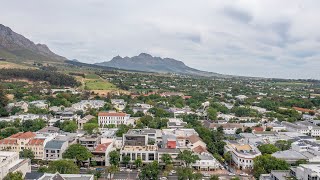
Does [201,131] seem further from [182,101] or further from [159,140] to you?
[182,101]

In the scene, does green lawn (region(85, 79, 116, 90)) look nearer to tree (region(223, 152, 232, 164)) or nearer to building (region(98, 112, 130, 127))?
building (region(98, 112, 130, 127))

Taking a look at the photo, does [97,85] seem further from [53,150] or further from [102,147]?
[102,147]

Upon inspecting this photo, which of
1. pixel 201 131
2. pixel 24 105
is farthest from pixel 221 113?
pixel 24 105

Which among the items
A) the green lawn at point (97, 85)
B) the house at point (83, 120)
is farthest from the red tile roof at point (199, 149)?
the green lawn at point (97, 85)

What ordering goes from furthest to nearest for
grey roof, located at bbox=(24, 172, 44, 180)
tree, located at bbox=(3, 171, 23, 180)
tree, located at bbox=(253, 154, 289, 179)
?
tree, located at bbox=(253, 154, 289, 179)
grey roof, located at bbox=(24, 172, 44, 180)
tree, located at bbox=(3, 171, 23, 180)

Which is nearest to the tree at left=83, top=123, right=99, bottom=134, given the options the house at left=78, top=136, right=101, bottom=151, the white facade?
the house at left=78, top=136, right=101, bottom=151

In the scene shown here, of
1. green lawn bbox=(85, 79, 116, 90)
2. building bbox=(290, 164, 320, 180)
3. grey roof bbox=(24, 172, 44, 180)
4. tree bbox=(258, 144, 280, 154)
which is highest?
green lawn bbox=(85, 79, 116, 90)
